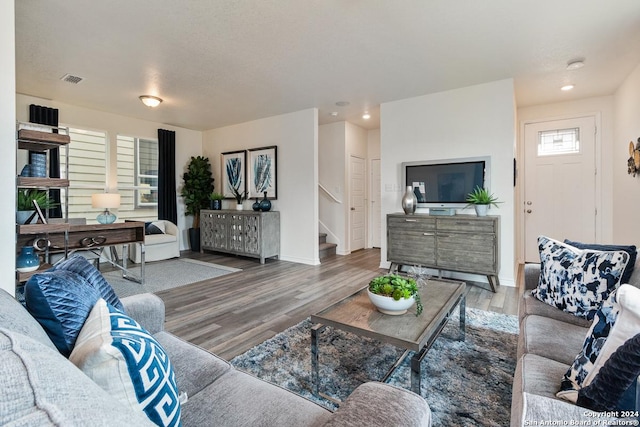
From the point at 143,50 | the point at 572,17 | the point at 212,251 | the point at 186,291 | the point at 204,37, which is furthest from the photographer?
the point at 212,251

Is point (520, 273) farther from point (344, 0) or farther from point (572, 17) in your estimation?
point (344, 0)

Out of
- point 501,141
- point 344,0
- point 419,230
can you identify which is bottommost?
point 419,230

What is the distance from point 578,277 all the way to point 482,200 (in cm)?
219

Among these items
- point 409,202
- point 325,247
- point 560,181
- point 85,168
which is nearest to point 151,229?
point 85,168

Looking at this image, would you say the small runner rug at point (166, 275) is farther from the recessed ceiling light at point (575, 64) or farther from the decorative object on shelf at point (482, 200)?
the recessed ceiling light at point (575, 64)

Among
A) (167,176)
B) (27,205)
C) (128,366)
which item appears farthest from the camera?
(167,176)

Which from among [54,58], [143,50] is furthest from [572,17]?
[54,58]

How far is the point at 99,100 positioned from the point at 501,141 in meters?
Result: 5.76

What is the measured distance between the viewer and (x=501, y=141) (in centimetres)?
391

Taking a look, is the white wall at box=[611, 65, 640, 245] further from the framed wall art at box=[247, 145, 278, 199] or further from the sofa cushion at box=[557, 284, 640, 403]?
the framed wall art at box=[247, 145, 278, 199]

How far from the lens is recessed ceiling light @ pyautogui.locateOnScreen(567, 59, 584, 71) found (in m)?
3.37

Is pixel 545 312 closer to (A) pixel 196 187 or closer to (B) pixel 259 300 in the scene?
(B) pixel 259 300

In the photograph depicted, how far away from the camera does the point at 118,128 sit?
5598 millimetres

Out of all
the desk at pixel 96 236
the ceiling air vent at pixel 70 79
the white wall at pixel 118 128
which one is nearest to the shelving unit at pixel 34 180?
the desk at pixel 96 236
